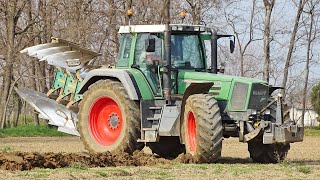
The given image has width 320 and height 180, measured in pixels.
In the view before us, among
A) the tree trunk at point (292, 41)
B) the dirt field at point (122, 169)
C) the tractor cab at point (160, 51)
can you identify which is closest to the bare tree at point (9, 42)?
the tree trunk at point (292, 41)

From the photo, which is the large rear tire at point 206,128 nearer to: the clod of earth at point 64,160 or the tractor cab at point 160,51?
the clod of earth at point 64,160

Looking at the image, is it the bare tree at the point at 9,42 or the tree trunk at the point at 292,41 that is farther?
the tree trunk at the point at 292,41

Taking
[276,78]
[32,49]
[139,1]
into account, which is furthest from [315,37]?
[32,49]

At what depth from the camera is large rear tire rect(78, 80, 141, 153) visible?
16.5 metres

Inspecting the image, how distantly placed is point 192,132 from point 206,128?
858 mm

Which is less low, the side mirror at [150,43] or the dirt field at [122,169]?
the side mirror at [150,43]

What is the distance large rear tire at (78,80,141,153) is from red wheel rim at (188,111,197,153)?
131 centimetres

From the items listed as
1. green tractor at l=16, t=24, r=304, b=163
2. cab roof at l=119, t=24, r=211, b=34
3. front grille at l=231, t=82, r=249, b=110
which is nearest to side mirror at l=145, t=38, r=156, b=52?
green tractor at l=16, t=24, r=304, b=163

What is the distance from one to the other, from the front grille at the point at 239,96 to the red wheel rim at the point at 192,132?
0.93 metres

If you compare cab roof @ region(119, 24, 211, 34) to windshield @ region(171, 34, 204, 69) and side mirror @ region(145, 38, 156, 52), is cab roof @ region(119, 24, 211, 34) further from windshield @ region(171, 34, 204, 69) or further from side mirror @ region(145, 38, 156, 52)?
side mirror @ region(145, 38, 156, 52)

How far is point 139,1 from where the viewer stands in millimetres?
40281

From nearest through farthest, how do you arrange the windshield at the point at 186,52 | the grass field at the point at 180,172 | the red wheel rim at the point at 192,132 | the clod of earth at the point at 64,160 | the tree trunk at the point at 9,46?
the grass field at the point at 180,172
the clod of earth at the point at 64,160
the red wheel rim at the point at 192,132
the windshield at the point at 186,52
the tree trunk at the point at 9,46

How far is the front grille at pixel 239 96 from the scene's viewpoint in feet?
51.9

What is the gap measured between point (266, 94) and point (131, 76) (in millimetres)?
2786
